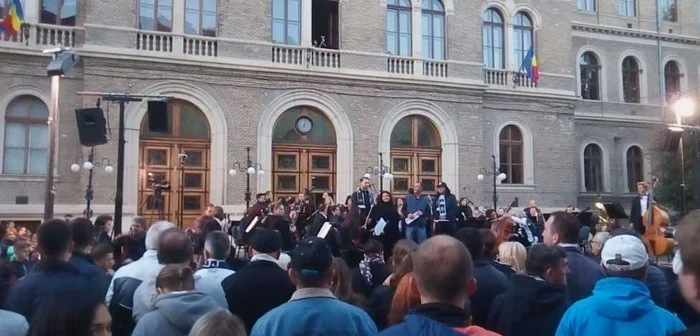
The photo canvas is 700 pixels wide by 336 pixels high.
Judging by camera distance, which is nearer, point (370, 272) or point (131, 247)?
point (370, 272)

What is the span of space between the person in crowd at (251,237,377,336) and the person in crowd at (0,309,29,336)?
1.24 metres

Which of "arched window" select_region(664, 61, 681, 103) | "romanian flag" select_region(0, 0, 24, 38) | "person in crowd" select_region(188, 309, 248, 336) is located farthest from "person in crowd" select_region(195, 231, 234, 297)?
"arched window" select_region(664, 61, 681, 103)

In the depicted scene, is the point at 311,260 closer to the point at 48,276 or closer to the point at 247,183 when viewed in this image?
the point at 48,276

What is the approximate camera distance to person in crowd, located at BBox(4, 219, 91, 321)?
449cm

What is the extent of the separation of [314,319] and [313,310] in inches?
2.0

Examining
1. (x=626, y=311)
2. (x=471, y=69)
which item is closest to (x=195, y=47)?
(x=471, y=69)

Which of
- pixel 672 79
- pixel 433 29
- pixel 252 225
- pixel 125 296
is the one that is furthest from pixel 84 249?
pixel 672 79

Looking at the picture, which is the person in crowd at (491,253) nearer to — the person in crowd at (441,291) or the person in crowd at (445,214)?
the person in crowd at (441,291)

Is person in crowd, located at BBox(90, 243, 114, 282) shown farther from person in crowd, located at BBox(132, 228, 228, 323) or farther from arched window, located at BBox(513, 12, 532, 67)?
arched window, located at BBox(513, 12, 532, 67)

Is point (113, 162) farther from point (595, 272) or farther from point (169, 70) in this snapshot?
point (595, 272)

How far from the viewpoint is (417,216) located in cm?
1512

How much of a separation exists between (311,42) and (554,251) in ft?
62.2

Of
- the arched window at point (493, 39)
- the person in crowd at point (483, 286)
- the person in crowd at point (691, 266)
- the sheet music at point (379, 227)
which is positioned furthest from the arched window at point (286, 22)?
the person in crowd at point (691, 266)

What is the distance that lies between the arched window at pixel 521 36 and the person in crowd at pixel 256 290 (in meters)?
23.6
